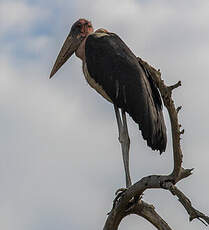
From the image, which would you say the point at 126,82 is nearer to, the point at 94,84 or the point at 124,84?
the point at 124,84

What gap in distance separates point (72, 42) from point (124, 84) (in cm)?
229

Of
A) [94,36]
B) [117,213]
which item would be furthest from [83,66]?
[117,213]

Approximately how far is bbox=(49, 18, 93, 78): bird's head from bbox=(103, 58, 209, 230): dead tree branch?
430 centimetres

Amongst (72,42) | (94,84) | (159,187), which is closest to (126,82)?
(94,84)

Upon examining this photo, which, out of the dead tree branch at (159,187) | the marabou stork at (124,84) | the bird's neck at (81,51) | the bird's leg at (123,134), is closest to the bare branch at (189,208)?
the dead tree branch at (159,187)

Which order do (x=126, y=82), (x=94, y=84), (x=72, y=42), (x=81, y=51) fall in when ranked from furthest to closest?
(x=72, y=42), (x=81, y=51), (x=94, y=84), (x=126, y=82)

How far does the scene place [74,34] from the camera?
16.6 m

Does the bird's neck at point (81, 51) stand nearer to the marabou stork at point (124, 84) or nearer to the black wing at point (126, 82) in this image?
the marabou stork at point (124, 84)

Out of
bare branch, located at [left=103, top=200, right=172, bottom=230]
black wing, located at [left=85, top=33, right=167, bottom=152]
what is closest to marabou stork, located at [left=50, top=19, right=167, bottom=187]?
black wing, located at [left=85, top=33, right=167, bottom=152]

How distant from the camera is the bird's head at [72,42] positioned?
16.5 m

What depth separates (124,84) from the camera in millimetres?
14531

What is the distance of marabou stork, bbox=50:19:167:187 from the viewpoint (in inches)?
541

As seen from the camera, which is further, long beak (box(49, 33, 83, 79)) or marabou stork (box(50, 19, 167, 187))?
long beak (box(49, 33, 83, 79))

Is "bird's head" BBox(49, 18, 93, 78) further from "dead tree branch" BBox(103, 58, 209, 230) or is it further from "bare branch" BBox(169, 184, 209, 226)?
"bare branch" BBox(169, 184, 209, 226)
